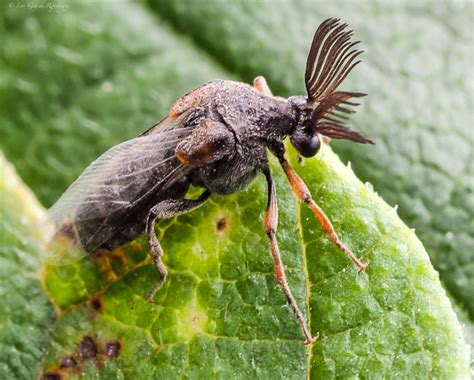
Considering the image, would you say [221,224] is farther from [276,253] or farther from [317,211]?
[317,211]

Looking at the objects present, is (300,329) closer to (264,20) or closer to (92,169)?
(92,169)

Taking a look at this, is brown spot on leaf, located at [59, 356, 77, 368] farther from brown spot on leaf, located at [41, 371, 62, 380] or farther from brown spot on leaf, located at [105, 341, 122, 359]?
brown spot on leaf, located at [105, 341, 122, 359]

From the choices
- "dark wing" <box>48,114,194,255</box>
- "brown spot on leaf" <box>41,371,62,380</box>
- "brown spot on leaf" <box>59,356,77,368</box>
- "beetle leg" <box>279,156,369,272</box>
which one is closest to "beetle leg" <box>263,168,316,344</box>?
"beetle leg" <box>279,156,369,272</box>

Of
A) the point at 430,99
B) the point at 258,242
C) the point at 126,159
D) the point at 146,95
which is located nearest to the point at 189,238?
the point at 258,242

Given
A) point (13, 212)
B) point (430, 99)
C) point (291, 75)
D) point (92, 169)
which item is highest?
point (430, 99)

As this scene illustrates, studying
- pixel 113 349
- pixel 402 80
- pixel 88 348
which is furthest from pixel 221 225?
pixel 402 80

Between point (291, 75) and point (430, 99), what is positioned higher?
point (430, 99)

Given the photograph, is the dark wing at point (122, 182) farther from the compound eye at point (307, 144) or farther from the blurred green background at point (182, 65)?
the blurred green background at point (182, 65)
